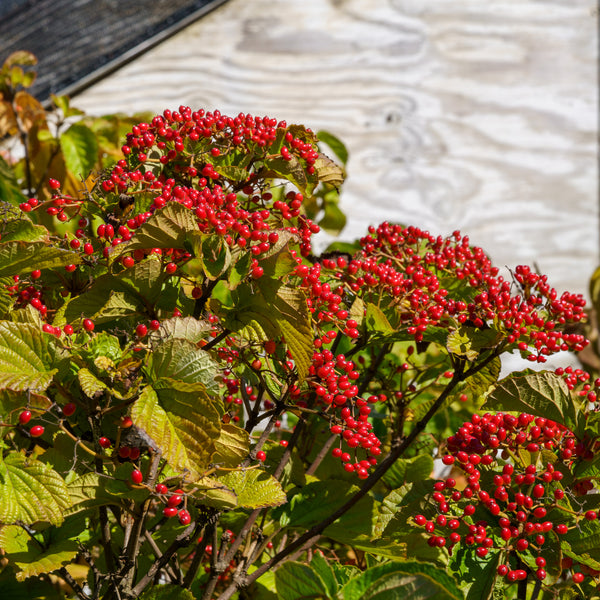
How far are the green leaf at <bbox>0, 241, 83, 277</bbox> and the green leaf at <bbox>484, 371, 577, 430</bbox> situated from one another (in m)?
0.43

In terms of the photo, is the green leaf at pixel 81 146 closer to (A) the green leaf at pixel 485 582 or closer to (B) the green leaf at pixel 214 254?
(B) the green leaf at pixel 214 254

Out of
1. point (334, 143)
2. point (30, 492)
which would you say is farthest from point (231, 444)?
point (334, 143)

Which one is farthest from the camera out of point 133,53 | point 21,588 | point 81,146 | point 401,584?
point 133,53

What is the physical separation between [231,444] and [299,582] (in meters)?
0.13

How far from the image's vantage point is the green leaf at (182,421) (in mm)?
604

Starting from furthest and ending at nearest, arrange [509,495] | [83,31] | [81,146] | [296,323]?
[83,31] → [81,146] → [509,495] → [296,323]

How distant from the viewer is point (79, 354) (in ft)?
2.14

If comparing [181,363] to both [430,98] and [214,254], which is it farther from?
[430,98]

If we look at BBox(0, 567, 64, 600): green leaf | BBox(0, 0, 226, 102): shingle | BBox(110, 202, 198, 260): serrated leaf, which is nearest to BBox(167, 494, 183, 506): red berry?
BBox(110, 202, 198, 260): serrated leaf

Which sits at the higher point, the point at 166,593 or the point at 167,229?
the point at 167,229

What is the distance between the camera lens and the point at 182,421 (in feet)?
2.03

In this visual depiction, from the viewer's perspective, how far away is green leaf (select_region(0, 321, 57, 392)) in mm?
610

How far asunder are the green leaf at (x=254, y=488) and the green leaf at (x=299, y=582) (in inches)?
2.9

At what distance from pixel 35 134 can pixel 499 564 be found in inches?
52.3
